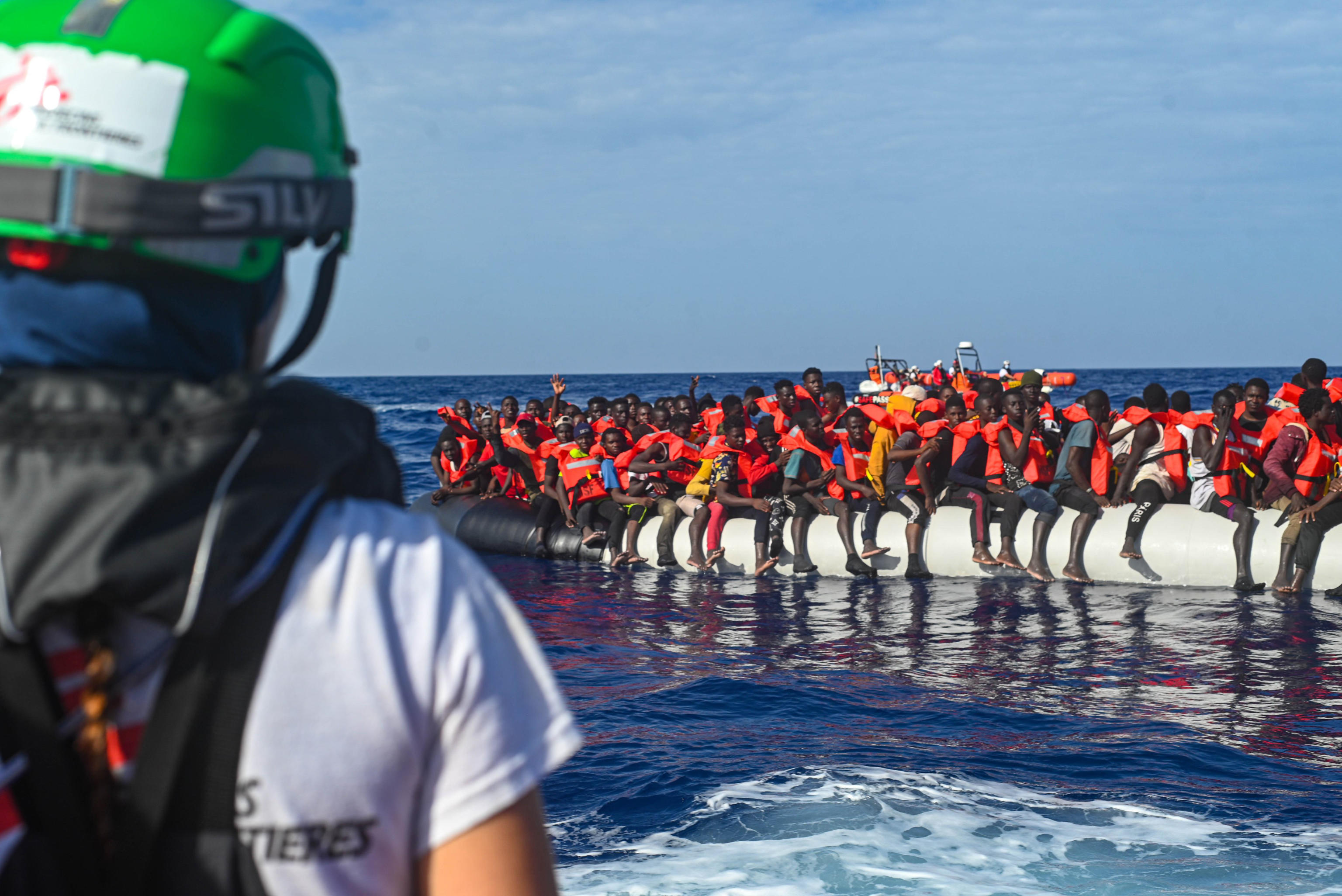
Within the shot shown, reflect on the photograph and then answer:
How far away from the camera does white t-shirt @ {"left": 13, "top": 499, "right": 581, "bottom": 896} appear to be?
34.4 inches

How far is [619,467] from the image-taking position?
581 inches

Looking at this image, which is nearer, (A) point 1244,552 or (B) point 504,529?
(A) point 1244,552

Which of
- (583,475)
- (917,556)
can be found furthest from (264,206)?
(583,475)

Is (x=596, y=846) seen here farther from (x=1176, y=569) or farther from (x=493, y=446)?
(x=493, y=446)

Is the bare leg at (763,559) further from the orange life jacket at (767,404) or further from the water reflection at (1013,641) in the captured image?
the orange life jacket at (767,404)

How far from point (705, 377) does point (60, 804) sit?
158631 mm

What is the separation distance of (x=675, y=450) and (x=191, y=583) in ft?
44.4

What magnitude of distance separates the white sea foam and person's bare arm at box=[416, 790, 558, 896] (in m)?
4.40

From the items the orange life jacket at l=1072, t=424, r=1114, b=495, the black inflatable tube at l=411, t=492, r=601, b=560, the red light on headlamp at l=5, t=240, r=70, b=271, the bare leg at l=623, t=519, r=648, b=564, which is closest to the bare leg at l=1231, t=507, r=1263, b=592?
the orange life jacket at l=1072, t=424, r=1114, b=495

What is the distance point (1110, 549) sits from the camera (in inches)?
473

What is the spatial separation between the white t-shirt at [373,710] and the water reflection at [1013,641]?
6.88 meters

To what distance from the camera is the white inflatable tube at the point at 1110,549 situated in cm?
1135

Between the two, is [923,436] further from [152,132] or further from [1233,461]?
[152,132]

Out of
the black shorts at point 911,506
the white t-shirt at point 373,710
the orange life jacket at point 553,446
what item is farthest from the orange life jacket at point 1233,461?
the white t-shirt at point 373,710
